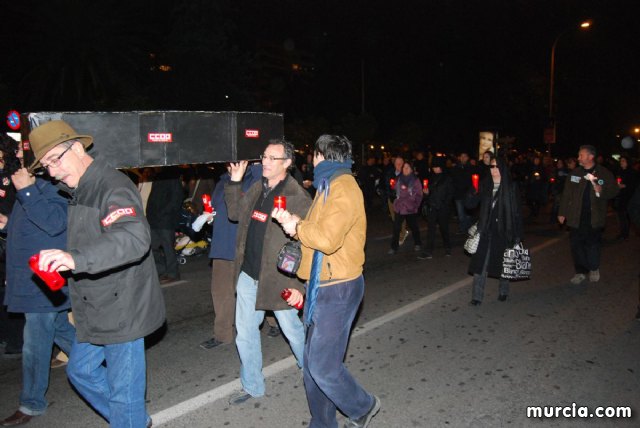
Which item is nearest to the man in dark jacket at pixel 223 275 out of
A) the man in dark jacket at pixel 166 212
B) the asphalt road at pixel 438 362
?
the asphalt road at pixel 438 362

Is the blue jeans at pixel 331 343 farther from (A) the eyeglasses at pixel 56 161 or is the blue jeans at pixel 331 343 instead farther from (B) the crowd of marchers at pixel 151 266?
(A) the eyeglasses at pixel 56 161

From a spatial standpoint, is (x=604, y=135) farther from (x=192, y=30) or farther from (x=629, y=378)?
(x=629, y=378)

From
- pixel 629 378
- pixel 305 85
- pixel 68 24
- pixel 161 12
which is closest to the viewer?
pixel 629 378

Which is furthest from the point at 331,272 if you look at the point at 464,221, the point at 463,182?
the point at 463,182

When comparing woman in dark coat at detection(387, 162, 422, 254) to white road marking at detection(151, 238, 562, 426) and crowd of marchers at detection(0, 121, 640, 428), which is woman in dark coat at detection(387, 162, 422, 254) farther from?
crowd of marchers at detection(0, 121, 640, 428)

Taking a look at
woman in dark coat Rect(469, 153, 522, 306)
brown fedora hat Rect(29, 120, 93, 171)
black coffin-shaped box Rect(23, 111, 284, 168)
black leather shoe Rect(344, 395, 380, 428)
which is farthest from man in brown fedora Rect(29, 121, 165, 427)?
woman in dark coat Rect(469, 153, 522, 306)

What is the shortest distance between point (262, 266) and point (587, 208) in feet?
18.8

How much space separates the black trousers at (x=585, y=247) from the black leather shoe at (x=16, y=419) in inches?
284

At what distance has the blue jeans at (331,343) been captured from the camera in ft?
11.5

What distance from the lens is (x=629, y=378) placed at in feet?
15.5

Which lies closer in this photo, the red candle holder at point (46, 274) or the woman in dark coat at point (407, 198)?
the red candle holder at point (46, 274)

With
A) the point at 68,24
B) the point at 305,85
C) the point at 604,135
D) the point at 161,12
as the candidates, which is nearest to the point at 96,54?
the point at 68,24

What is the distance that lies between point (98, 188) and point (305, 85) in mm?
38531

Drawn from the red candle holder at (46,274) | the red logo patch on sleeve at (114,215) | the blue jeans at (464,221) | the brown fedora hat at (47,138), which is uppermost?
the brown fedora hat at (47,138)
